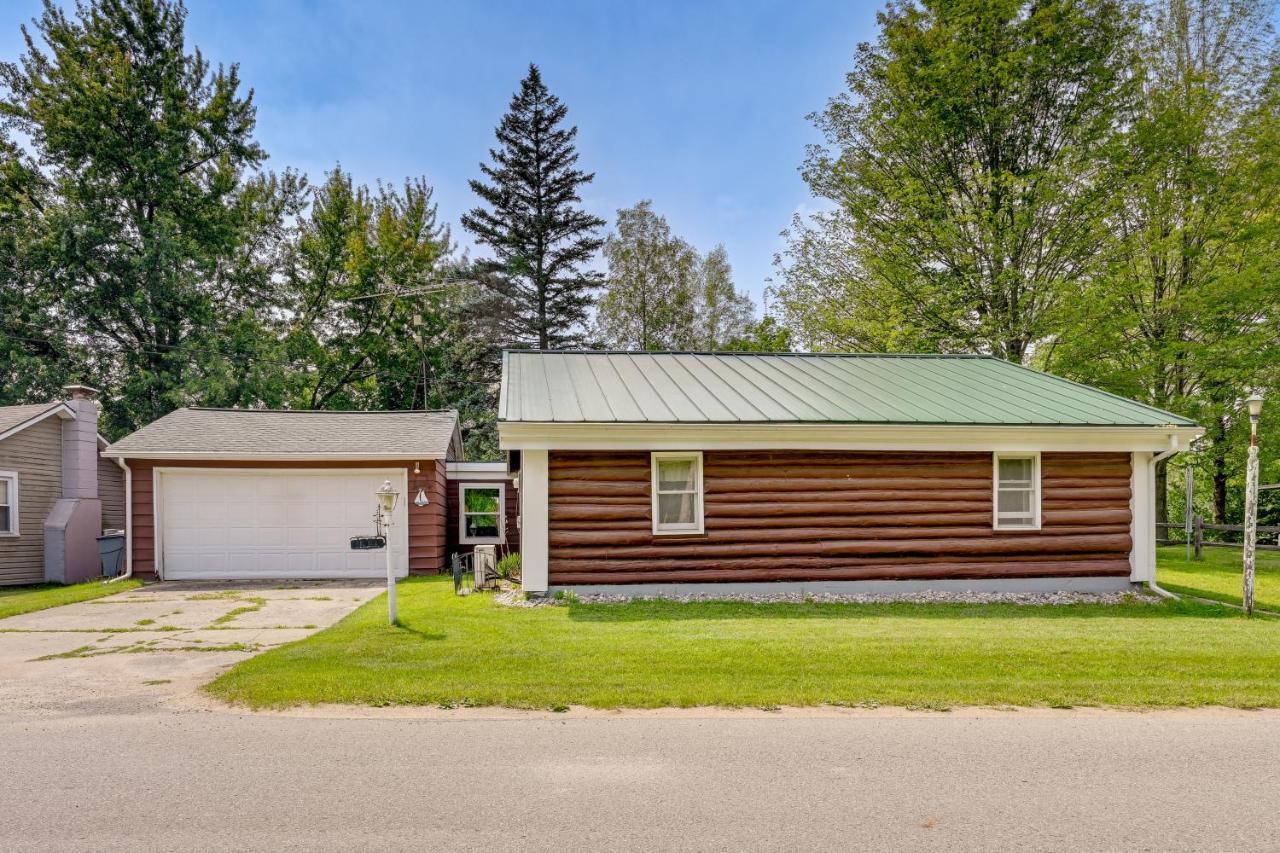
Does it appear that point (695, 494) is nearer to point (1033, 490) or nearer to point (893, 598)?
point (893, 598)

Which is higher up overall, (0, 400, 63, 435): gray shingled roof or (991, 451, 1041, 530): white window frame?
(0, 400, 63, 435): gray shingled roof

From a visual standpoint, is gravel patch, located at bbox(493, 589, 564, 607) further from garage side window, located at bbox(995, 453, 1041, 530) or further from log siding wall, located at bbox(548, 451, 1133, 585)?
garage side window, located at bbox(995, 453, 1041, 530)

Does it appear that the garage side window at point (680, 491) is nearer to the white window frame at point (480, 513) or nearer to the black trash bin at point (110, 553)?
the white window frame at point (480, 513)

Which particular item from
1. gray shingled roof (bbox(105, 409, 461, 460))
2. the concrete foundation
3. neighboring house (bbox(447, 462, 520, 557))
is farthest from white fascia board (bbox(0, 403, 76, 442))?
the concrete foundation

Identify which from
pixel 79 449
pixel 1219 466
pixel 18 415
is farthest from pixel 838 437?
pixel 1219 466

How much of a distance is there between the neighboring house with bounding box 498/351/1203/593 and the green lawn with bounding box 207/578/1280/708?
155 cm

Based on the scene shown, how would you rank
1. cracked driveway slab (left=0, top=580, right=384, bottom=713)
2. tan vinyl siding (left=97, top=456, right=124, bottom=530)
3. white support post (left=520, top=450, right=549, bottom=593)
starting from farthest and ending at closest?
1. tan vinyl siding (left=97, top=456, right=124, bottom=530)
2. white support post (left=520, top=450, right=549, bottom=593)
3. cracked driveway slab (left=0, top=580, right=384, bottom=713)

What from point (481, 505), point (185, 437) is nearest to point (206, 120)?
point (185, 437)

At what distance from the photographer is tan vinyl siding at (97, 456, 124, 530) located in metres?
18.9

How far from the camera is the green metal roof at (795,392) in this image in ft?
38.8

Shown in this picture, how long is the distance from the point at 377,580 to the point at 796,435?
9069 millimetres

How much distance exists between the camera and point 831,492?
1197 centimetres

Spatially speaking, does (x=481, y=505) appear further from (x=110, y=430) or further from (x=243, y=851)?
(x=110, y=430)

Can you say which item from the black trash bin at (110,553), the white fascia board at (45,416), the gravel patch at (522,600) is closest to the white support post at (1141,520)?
the gravel patch at (522,600)
